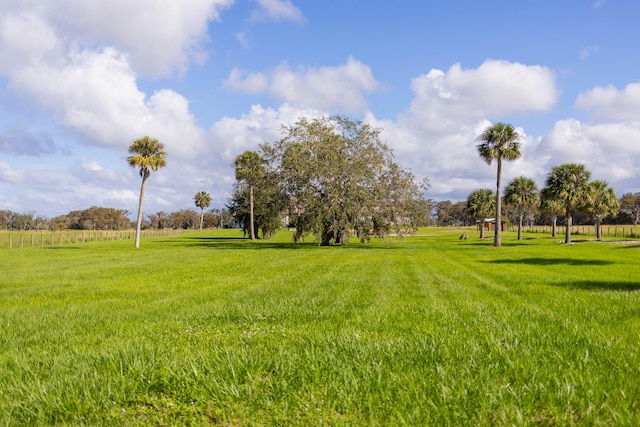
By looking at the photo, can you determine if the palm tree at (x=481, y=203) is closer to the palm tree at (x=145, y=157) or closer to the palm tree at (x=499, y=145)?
the palm tree at (x=499, y=145)

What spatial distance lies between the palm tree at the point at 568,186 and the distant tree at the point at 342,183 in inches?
869

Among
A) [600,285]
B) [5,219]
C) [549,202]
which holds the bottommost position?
[5,219]

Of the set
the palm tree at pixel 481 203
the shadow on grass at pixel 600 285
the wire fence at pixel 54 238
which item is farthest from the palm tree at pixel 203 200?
the shadow on grass at pixel 600 285

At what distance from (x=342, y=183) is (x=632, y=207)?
472ft

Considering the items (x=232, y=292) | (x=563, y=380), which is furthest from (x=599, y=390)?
(x=232, y=292)

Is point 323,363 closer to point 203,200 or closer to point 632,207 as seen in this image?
point 203,200

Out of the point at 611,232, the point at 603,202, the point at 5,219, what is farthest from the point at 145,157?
the point at 5,219

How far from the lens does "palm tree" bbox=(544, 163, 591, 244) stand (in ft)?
175

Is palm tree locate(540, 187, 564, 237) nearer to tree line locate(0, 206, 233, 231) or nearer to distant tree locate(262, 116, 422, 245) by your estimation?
distant tree locate(262, 116, 422, 245)

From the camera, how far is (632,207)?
143 metres

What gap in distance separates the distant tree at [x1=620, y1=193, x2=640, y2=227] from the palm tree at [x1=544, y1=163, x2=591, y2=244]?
11040 cm

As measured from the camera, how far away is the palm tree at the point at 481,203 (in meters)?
76.2

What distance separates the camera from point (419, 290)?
13.4 m

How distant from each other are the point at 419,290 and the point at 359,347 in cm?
833
